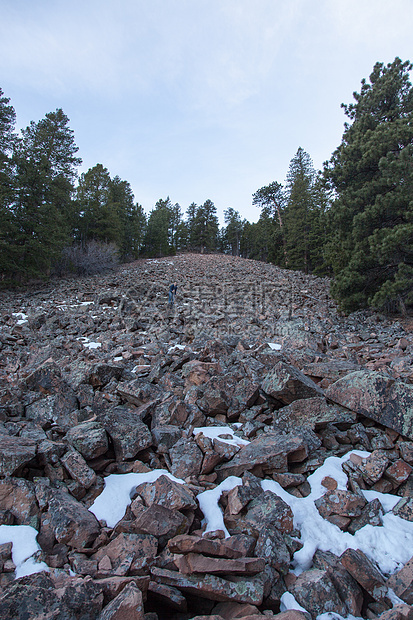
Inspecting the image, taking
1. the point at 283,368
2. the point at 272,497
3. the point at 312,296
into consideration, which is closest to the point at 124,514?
the point at 272,497

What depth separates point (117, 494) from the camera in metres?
3.39

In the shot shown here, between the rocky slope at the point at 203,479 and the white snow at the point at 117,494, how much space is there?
31 millimetres

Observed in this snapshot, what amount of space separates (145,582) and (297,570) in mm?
1411

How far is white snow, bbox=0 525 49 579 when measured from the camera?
2.50m

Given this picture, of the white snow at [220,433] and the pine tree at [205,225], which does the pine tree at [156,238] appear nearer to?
the pine tree at [205,225]

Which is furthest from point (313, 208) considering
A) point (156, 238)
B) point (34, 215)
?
point (156, 238)

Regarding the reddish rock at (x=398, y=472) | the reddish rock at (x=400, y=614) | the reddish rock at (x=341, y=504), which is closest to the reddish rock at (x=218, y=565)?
the reddish rock at (x=400, y=614)

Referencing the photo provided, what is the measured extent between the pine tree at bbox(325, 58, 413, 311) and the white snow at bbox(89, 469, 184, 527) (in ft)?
34.7

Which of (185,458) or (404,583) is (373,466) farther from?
(185,458)

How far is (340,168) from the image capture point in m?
13.1

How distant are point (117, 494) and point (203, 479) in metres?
1.04

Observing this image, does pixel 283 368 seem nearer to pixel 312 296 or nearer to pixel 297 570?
pixel 297 570

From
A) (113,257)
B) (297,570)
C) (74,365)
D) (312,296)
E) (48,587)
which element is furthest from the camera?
(113,257)

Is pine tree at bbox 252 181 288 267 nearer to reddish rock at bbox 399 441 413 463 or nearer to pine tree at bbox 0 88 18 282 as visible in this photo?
pine tree at bbox 0 88 18 282
